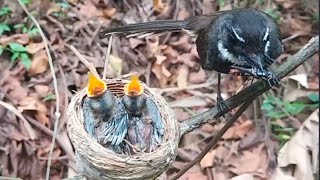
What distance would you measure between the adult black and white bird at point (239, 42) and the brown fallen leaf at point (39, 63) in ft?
3.60

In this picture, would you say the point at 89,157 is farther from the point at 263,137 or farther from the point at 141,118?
the point at 263,137

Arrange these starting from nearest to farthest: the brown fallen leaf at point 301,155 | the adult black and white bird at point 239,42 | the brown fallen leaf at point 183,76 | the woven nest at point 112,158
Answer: the woven nest at point 112,158 < the adult black and white bird at point 239,42 < the brown fallen leaf at point 301,155 < the brown fallen leaf at point 183,76

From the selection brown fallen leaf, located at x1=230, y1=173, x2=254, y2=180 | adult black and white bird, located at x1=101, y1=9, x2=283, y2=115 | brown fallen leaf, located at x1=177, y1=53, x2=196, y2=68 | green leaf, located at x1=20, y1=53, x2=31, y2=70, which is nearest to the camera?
adult black and white bird, located at x1=101, y1=9, x2=283, y2=115

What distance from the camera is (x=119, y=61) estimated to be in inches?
202

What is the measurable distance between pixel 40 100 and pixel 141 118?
5.79 ft

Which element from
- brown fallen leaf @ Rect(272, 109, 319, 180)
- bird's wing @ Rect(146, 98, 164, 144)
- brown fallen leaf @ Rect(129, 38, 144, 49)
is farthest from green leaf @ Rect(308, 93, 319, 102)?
bird's wing @ Rect(146, 98, 164, 144)

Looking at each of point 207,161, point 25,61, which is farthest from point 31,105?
point 207,161

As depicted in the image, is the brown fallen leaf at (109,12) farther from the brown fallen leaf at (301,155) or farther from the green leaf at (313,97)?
the brown fallen leaf at (301,155)

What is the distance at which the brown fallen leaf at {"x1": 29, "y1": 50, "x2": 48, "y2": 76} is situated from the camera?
4.85 meters

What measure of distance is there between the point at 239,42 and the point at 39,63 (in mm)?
1870

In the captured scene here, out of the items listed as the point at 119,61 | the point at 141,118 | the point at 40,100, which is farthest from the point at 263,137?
the point at 141,118

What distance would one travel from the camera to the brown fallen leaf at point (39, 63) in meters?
4.85

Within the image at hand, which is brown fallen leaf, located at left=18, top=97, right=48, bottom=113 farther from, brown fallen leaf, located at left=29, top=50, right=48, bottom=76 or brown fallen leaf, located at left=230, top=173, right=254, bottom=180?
brown fallen leaf, located at left=230, top=173, right=254, bottom=180

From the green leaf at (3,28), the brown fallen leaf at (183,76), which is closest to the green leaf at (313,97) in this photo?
the brown fallen leaf at (183,76)
